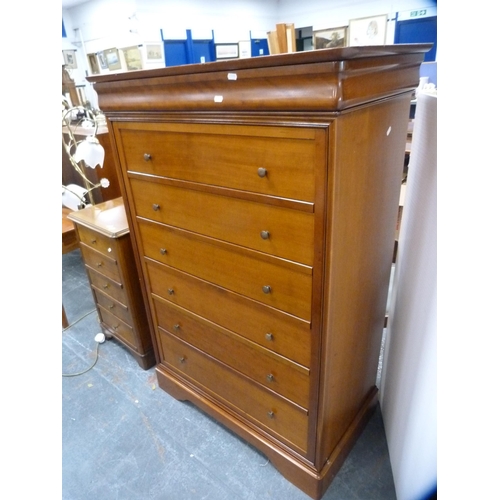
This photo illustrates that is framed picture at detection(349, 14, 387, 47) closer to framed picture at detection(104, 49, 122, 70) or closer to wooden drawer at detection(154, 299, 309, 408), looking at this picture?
framed picture at detection(104, 49, 122, 70)

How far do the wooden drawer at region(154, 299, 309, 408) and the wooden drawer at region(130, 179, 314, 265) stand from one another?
Result: 1.19 ft

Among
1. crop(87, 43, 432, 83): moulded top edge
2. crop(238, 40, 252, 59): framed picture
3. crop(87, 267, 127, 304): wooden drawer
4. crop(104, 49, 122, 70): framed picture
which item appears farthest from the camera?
crop(238, 40, 252, 59): framed picture

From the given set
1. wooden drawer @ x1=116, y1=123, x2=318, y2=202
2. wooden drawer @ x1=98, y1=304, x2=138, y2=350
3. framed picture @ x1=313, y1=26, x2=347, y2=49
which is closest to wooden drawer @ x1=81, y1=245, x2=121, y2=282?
wooden drawer @ x1=98, y1=304, x2=138, y2=350

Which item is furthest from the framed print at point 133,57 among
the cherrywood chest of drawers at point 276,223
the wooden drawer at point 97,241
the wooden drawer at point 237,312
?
the wooden drawer at point 237,312

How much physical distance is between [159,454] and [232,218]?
104cm

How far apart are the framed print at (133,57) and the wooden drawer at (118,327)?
5.55m

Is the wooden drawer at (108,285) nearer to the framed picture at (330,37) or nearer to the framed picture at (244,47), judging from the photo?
the framed picture at (330,37)

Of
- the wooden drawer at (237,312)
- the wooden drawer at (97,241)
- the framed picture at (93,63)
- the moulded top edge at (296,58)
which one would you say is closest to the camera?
the moulded top edge at (296,58)

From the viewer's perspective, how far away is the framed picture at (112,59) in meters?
6.45

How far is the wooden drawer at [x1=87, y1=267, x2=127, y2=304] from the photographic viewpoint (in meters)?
1.70

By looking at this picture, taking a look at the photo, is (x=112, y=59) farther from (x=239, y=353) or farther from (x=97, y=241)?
(x=239, y=353)

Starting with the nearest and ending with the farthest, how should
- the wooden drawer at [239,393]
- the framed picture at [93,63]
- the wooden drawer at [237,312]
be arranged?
1. the wooden drawer at [237,312]
2. the wooden drawer at [239,393]
3. the framed picture at [93,63]

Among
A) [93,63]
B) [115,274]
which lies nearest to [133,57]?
[93,63]
